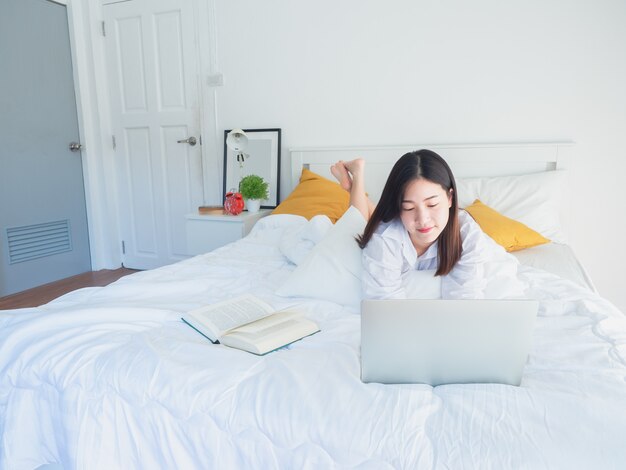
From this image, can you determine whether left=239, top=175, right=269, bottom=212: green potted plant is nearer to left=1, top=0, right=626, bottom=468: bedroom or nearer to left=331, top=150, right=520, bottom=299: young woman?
left=1, top=0, right=626, bottom=468: bedroom

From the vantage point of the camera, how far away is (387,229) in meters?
1.29

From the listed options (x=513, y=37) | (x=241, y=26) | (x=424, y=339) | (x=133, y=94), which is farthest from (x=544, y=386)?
(x=133, y=94)

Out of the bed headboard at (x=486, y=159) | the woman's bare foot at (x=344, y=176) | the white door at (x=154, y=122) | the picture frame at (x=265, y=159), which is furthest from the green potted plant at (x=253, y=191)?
the woman's bare foot at (x=344, y=176)

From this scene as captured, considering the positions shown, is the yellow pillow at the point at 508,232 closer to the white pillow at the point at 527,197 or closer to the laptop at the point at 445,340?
the white pillow at the point at 527,197

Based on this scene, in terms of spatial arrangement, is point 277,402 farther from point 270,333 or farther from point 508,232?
point 508,232

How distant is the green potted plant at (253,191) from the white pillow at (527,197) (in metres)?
1.19

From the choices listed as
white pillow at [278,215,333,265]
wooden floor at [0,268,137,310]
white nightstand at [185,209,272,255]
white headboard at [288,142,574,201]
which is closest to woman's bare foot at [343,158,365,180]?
white pillow at [278,215,333,265]

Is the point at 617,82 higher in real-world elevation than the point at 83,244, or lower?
higher

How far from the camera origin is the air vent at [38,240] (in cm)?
310

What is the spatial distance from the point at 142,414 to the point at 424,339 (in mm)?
562

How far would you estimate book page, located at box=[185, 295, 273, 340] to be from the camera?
1.16 m

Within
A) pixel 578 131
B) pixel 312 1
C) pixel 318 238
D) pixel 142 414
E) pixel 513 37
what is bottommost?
pixel 142 414

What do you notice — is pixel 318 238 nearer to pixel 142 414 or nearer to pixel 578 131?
pixel 142 414

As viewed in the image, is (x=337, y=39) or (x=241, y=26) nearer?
(x=337, y=39)
